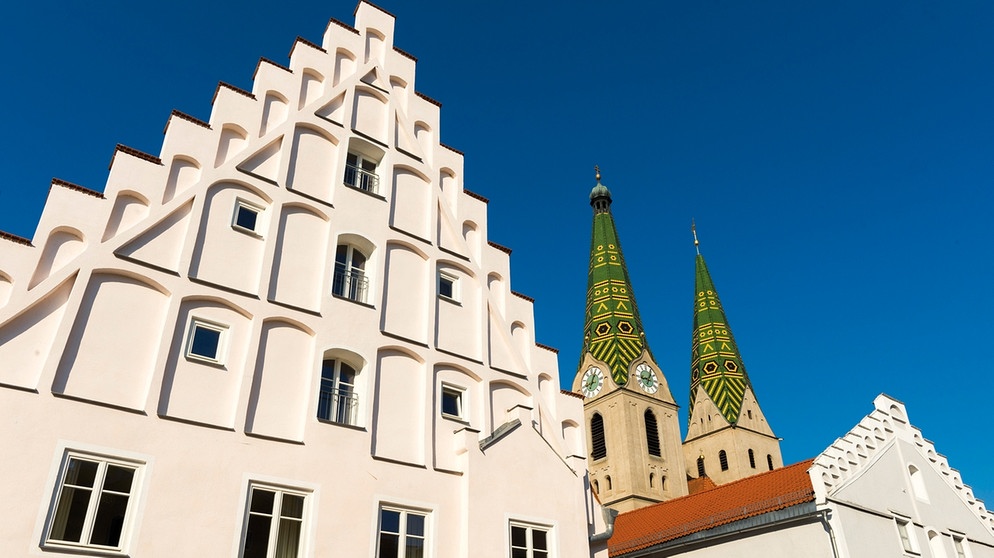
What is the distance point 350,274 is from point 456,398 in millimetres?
3444

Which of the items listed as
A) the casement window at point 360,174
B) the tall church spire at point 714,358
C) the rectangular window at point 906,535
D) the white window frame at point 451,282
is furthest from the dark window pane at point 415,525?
the tall church spire at point 714,358

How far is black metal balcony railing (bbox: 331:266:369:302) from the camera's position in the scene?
48.5 ft

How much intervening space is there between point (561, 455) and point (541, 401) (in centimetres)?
130

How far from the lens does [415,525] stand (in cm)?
1322

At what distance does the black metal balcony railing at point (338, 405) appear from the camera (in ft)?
43.5

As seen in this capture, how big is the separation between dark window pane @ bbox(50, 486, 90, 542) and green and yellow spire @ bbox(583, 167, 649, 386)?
210ft

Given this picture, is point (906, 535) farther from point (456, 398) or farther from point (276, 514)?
point (276, 514)

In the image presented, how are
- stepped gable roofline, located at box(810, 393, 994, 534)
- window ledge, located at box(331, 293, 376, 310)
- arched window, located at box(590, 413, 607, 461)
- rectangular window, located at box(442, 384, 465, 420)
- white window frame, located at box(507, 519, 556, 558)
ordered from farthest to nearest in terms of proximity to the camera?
arched window, located at box(590, 413, 607, 461) → stepped gable roofline, located at box(810, 393, 994, 534) → rectangular window, located at box(442, 384, 465, 420) → window ledge, located at box(331, 293, 376, 310) → white window frame, located at box(507, 519, 556, 558)

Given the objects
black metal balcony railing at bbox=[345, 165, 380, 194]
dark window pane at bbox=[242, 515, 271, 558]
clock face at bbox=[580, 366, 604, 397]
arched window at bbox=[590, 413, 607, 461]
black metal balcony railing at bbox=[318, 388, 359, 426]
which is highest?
clock face at bbox=[580, 366, 604, 397]

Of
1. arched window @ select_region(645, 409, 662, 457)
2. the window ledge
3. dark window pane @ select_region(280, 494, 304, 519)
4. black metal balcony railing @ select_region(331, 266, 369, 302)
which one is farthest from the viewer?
arched window @ select_region(645, 409, 662, 457)

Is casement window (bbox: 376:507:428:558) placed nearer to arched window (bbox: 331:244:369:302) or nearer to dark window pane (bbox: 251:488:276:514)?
dark window pane (bbox: 251:488:276:514)

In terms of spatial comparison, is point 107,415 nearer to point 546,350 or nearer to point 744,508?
point 546,350

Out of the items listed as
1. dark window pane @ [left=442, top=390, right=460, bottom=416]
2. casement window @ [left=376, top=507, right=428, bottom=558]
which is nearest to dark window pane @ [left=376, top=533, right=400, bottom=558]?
casement window @ [left=376, top=507, right=428, bottom=558]

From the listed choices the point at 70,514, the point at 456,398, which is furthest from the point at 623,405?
the point at 70,514
